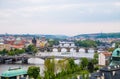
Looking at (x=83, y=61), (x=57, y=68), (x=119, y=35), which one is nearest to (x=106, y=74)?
(x=57, y=68)

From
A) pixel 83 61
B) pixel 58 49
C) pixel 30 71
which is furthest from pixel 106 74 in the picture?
pixel 58 49

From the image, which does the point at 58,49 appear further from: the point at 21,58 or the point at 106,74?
the point at 106,74

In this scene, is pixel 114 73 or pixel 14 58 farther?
pixel 14 58

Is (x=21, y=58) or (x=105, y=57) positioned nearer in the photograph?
(x=105, y=57)

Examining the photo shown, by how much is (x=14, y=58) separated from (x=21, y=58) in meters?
1.34

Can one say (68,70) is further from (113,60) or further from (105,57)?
(105,57)

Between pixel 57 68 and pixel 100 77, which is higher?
pixel 100 77

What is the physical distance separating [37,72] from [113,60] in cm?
825

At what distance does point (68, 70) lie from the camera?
3266 centimetres

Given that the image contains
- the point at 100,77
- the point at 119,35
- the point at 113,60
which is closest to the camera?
the point at 100,77

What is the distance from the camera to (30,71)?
3030 cm

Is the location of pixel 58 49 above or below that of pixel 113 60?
below

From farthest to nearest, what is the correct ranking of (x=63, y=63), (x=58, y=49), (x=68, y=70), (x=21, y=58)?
(x=58, y=49), (x=21, y=58), (x=63, y=63), (x=68, y=70)

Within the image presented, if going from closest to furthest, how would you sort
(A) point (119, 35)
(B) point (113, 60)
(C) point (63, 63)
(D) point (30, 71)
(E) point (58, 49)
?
(B) point (113, 60) < (D) point (30, 71) < (C) point (63, 63) < (E) point (58, 49) < (A) point (119, 35)
